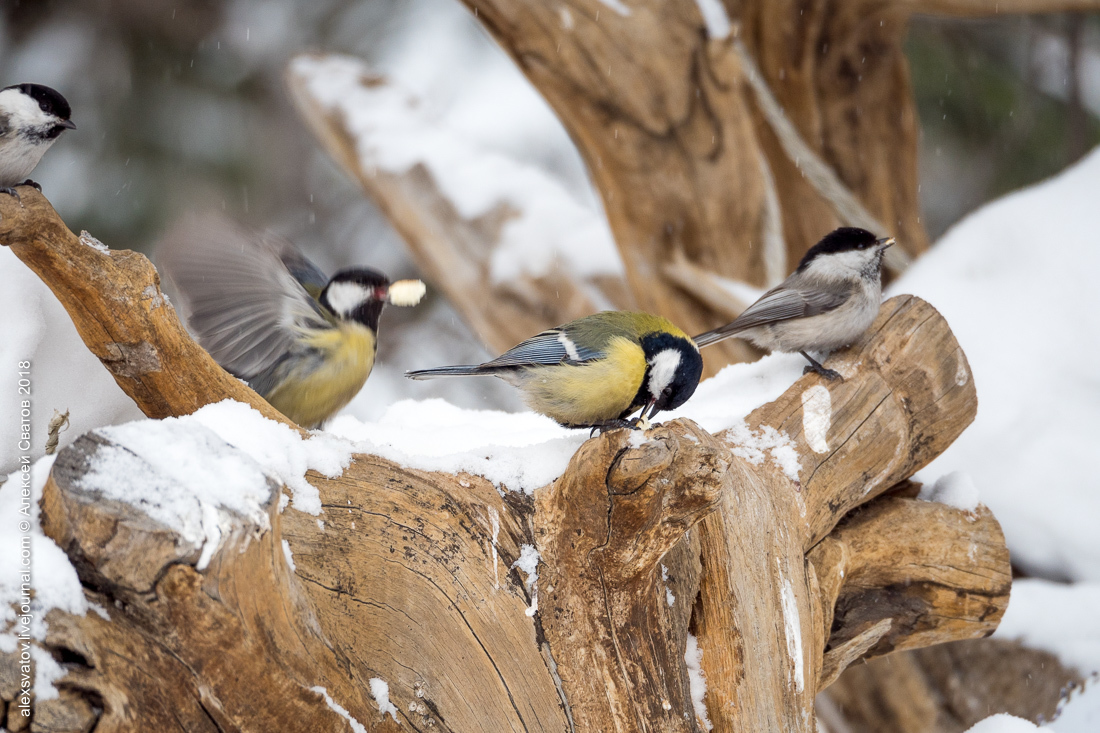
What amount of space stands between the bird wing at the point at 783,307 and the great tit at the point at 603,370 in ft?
1.36

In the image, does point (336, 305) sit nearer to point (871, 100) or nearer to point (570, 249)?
point (570, 249)

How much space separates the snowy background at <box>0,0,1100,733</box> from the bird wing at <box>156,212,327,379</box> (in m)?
0.22

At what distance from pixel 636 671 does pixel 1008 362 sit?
1.92 meters

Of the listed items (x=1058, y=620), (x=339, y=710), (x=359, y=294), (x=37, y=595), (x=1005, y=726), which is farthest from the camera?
(x=1058, y=620)

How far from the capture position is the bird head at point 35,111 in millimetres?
1522

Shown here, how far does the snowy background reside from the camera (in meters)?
1.81

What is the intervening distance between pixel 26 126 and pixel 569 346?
1.10 metres

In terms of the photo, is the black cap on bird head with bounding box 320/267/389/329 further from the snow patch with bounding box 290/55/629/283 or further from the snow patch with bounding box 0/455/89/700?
the snow patch with bounding box 290/55/629/283

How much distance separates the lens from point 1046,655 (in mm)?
2402

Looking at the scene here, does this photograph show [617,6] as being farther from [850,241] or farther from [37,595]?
[37,595]

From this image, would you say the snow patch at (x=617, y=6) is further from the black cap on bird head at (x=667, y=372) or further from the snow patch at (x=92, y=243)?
the snow patch at (x=92, y=243)

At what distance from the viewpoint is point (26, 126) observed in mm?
1522

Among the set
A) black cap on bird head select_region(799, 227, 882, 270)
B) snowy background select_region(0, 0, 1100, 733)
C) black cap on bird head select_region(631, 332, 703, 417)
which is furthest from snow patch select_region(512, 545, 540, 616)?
black cap on bird head select_region(799, 227, 882, 270)

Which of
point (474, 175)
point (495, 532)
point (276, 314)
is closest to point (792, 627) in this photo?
point (495, 532)
